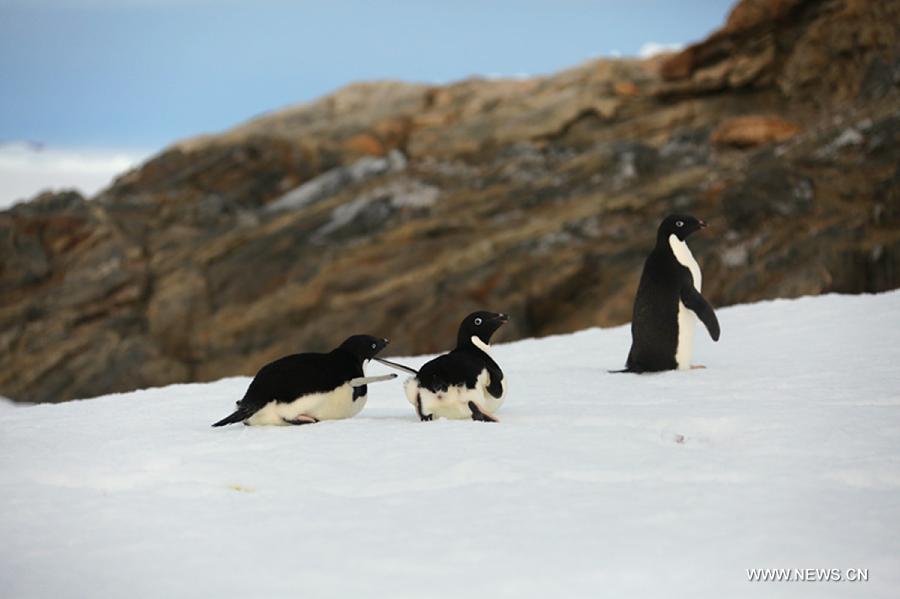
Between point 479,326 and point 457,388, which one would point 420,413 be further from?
point 479,326

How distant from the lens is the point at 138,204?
27.7 meters

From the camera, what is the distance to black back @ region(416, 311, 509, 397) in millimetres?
5684

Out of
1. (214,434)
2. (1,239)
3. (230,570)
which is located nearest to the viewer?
(230,570)

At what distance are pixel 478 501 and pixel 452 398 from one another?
1.63 meters

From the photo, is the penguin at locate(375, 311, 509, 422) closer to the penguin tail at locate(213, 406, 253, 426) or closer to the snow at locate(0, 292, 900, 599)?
the snow at locate(0, 292, 900, 599)

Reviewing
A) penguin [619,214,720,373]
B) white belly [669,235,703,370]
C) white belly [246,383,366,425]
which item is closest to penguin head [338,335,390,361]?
white belly [246,383,366,425]

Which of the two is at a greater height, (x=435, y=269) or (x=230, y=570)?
(x=435, y=269)

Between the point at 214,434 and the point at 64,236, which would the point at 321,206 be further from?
the point at 214,434

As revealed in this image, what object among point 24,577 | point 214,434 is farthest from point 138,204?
point 24,577

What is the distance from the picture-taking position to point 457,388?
224 inches

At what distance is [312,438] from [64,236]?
23.1m

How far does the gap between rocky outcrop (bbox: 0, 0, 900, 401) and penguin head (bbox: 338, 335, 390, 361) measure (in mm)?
12472

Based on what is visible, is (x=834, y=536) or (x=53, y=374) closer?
(x=834, y=536)

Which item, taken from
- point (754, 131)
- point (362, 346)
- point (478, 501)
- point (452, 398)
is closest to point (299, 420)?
point (362, 346)
